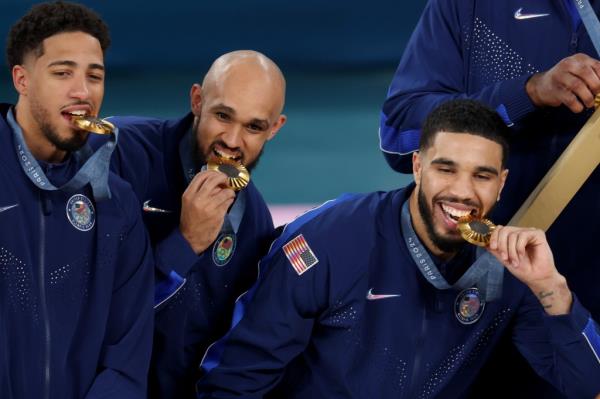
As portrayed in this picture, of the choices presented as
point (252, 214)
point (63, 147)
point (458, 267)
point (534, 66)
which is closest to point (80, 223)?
point (63, 147)

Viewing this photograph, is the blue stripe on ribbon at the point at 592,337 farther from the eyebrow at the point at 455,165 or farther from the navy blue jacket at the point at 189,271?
the navy blue jacket at the point at 189,271

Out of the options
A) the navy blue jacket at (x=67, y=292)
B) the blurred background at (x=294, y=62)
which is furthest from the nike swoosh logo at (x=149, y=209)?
the blurred background at (x=294, y=62)

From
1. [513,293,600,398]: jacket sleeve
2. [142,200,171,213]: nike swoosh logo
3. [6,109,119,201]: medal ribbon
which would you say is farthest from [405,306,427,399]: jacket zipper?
[6,109,119,201]: medal ribbon

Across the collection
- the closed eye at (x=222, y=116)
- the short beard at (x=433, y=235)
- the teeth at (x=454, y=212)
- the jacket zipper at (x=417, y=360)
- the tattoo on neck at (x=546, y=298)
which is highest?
the closed eye at (x=222, y=116)

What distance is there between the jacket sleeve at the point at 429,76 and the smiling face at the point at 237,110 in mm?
304

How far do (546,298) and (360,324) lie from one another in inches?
16.5

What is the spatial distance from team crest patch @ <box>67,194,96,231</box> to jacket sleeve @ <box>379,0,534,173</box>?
862 mm

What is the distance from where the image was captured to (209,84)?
9.47ft

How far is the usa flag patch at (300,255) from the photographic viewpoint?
2.68 meters

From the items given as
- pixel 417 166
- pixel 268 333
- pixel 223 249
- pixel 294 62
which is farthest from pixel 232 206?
pixel 294 62

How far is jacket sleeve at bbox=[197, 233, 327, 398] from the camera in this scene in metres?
2.68

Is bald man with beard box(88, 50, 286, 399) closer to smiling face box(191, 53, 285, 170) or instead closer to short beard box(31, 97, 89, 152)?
smiling face box(191, 53, 285, 170)

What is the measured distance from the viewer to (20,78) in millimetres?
2426

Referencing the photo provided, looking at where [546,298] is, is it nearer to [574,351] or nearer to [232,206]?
[574,351]
